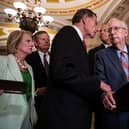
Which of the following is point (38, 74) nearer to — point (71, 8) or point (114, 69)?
point (114, 69)

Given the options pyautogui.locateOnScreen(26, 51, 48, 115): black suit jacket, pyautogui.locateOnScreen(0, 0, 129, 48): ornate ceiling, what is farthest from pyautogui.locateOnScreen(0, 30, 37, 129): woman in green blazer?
pyautogui.locateOnScreen(0, 0, 129, 48): ornate ceiling

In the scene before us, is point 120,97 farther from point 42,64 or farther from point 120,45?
point 42,64

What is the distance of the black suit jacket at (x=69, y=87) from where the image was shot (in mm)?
2211

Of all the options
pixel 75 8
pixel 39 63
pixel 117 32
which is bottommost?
pixel 75 8

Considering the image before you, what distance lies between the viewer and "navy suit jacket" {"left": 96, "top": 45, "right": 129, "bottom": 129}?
2373 millimetres

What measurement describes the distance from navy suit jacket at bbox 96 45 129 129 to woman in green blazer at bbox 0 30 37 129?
27.0 inches

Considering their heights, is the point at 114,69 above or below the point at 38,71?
above

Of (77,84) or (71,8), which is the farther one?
(71,8)

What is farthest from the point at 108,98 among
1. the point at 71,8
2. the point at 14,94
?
the point at 71,8

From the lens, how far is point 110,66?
2490 millimetres

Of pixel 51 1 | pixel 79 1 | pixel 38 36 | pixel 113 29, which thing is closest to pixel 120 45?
pixel 113 29

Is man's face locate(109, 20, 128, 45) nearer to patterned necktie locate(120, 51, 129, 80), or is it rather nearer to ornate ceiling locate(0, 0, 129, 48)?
patterned necktie locate(120, 51, 129, 80)

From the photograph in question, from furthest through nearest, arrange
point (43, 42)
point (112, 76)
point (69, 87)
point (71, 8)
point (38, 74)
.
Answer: point (71, 8)
point (43, 42)
point (38, 74)
point (112, 76)
point (69, 87)

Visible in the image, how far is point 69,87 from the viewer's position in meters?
2.22
